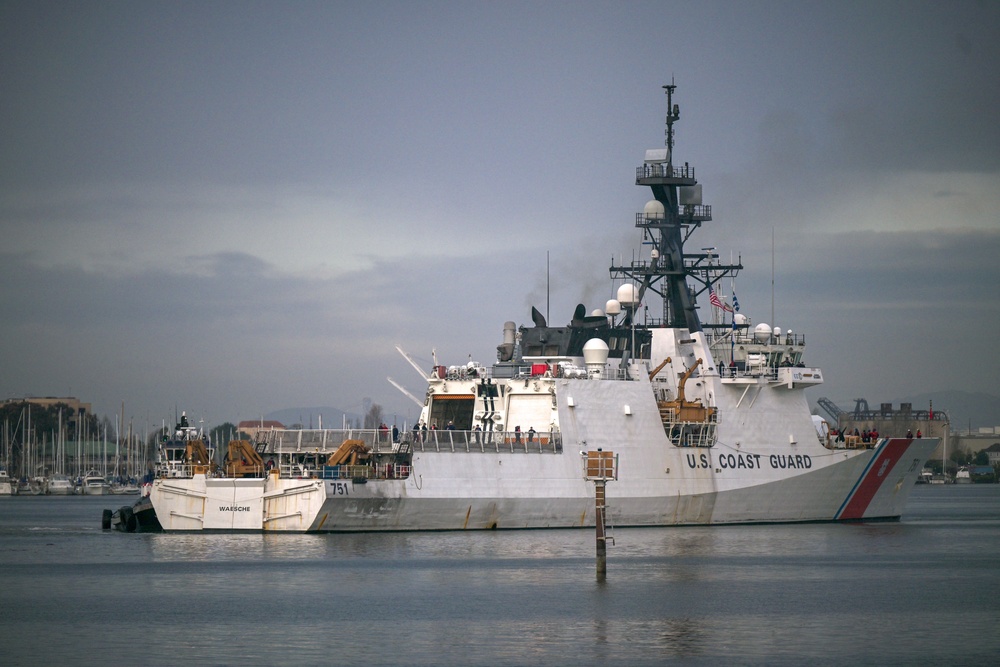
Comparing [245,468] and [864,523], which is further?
[864,523]

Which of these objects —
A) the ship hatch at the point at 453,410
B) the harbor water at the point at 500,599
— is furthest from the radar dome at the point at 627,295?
the harbor water at the point at 500,599

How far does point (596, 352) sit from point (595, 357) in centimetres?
17

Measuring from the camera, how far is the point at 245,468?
38.6 m

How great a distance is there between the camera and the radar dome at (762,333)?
46.3m

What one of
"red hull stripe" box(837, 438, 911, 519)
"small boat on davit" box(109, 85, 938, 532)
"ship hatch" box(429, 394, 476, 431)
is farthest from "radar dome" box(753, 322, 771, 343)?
"ship hatch" box(429, 394, 476, 431)

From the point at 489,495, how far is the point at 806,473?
1161cm

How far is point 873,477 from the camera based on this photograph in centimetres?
4669

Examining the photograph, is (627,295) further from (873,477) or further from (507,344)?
(873,477)

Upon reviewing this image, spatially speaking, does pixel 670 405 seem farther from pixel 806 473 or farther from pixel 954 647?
pixel 954 647

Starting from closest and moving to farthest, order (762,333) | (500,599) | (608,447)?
1. (500,599)
2. (608,447)
3. (762,333)

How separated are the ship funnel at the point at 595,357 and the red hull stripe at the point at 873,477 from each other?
1080 centimetres

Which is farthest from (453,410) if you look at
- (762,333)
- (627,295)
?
(762,333)

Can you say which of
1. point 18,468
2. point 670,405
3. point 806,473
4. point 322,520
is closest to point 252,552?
point 322,520

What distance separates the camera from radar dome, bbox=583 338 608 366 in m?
42.1
